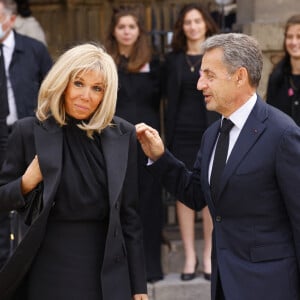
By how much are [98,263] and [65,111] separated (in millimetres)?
731

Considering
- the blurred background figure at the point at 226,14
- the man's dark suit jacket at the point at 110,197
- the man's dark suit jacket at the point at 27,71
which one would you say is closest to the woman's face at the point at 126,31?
the man's dark suit jacket at the point at 27,71

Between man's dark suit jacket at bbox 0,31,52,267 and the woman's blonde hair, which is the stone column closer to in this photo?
man's dark suit jacket at bbox 0,31,52,267

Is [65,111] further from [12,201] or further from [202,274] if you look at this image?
[202,274]

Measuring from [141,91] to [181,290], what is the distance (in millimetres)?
1556

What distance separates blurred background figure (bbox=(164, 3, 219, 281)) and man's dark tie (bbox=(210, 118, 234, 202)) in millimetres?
2334

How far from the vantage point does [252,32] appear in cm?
687

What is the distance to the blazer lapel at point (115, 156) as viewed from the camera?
153 inches

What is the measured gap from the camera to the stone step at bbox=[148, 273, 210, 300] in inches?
255

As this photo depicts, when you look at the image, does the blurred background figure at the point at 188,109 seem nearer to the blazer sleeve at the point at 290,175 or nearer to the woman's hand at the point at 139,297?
the woman's hand at the point at 139,297

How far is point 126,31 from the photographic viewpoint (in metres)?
6.55

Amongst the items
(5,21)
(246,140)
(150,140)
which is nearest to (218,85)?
(246,140)

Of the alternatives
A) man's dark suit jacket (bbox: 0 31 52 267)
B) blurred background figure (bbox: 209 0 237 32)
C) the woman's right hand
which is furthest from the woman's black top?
blurred background figure (bbox: 209 0 237 32)

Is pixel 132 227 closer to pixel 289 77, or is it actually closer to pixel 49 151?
pixel 49 151

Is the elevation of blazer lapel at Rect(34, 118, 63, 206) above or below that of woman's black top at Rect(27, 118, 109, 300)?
above
